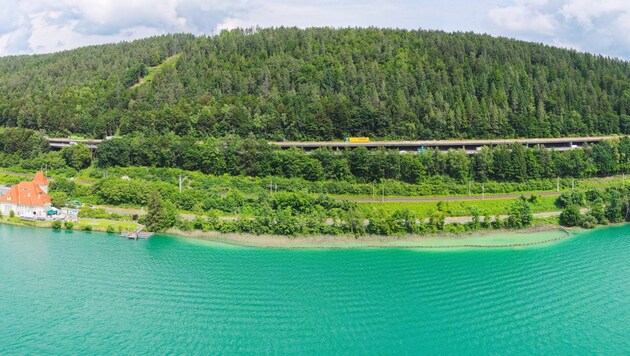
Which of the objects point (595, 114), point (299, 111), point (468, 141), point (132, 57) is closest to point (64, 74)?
point (132, 57)

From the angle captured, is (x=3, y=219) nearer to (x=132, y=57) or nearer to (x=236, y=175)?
(x=236, y=175)

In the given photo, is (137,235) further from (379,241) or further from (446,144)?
(446,144)

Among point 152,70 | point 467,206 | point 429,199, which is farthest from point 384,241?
point 152,70

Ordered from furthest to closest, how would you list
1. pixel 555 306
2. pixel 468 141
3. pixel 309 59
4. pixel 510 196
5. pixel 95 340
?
pixel 309 59, pixel 468 141, pixel 510 196, pixel 555 306, pixel 95 340

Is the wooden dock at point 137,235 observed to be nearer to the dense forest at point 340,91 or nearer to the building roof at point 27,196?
the building roof at point 27,196

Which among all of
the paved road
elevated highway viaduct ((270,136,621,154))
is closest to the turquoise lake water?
the paved road

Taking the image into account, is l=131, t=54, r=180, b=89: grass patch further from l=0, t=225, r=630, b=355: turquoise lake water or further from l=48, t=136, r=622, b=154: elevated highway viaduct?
l=0, t=225, r=630, b=355: turquoise lake water
